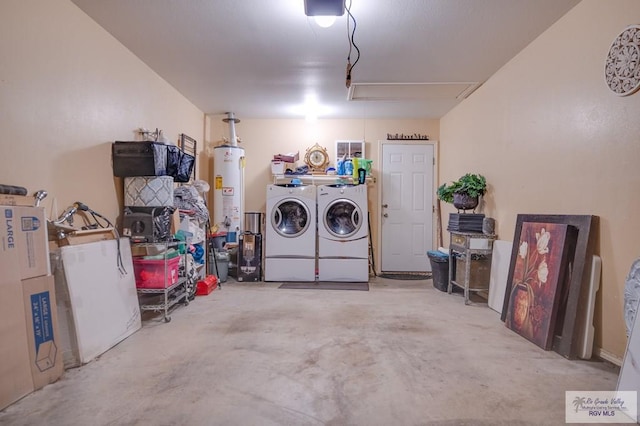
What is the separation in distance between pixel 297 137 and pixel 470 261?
3164mm

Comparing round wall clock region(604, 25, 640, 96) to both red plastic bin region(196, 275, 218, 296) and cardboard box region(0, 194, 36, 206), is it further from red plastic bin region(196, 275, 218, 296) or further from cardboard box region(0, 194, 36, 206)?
red plastic bin region(196, 275, 218, 296)

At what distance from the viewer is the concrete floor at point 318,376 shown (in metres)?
1.57

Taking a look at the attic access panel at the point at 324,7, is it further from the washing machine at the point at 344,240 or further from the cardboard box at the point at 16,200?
the washing machine at the point at 344,240

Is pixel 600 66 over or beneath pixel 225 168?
over

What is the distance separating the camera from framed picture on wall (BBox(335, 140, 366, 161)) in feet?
17.5

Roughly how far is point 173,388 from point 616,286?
266 centimetres

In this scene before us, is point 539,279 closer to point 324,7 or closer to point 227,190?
point 324,7

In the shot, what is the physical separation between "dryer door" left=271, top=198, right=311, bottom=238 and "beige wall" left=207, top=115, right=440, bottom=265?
829 mm

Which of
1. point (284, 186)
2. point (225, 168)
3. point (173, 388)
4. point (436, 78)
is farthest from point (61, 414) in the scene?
point (436, 78)

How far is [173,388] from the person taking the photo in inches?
70.8

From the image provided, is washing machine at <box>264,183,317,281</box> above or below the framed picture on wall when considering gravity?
below

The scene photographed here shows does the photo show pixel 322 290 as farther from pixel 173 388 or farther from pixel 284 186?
pixel 173 388

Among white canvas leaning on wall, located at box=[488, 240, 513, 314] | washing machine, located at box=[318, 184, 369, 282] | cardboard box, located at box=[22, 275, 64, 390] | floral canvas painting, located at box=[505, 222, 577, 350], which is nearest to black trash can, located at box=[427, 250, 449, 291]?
white canvas leaning on wall, located at box=[488, 240, 513, 314]

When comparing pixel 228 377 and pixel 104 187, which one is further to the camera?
pixel 104 187
